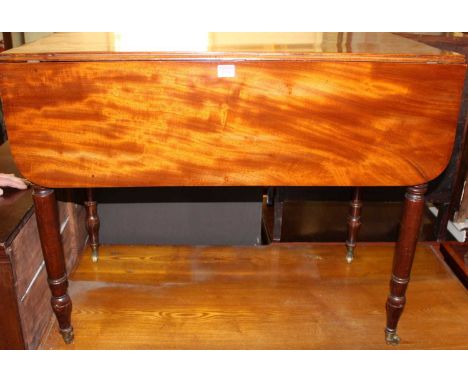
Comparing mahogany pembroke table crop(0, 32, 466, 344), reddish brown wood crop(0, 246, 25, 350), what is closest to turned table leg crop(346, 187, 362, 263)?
mahogany pembroke table crop(0, 32, 466, 344)

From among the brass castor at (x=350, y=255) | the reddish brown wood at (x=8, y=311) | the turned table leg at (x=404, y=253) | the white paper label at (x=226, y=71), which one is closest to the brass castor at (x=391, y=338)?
the turned table leg at (x=404, y=253)

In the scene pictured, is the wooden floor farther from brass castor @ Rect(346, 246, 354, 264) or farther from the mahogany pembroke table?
the mahogany pembroke table

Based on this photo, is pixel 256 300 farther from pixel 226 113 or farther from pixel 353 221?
pixel 226 113

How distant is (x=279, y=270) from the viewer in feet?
6.99

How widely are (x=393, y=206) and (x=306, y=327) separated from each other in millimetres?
1023

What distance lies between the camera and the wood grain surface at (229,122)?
129 centimetres

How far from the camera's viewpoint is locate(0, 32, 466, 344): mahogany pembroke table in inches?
50.5

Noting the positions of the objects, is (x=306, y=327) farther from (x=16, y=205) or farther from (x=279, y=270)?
(x=16, y=205)

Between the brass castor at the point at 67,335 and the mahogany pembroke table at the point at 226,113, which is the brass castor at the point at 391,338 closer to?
the mahogany pembroke table at the point at 226,113

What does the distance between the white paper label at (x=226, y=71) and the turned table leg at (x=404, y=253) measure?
0.68 meters

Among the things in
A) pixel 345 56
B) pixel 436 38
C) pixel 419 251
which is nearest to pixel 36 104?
pixel 345 56

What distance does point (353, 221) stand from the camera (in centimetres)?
216

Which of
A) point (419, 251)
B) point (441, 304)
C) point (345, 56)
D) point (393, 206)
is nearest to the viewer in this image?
point (345, 56)

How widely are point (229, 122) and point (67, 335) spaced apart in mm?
973
